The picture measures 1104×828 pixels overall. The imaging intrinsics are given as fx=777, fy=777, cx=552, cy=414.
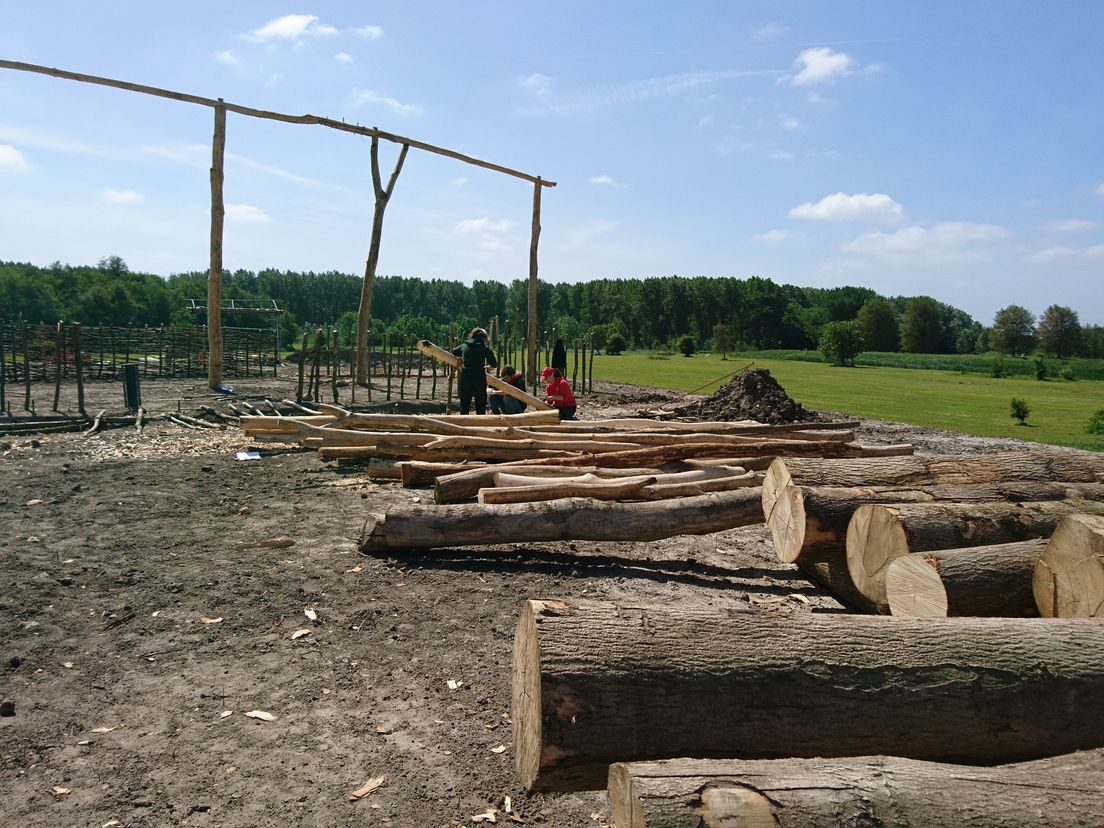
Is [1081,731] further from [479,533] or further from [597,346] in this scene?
[597,346]

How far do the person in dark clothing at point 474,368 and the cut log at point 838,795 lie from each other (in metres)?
10.1

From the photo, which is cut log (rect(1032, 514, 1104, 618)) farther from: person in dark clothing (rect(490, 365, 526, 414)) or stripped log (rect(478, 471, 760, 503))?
person in dark clothing (rect(490, 365, 526, 414))

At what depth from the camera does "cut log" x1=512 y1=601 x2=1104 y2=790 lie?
2.55 meters

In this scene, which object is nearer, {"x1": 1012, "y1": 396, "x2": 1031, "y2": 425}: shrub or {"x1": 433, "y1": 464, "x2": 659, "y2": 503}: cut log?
{"x1": 433, "y1": 464, "x2": 659, "y2": 503}: cut log

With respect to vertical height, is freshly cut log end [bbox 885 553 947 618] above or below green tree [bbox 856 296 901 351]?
below

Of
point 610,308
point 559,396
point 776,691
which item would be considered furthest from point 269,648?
point 610,308

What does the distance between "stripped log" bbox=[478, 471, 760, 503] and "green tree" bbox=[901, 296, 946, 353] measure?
253 feet

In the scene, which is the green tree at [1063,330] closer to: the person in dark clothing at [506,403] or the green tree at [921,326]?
the green tree at [921,326]

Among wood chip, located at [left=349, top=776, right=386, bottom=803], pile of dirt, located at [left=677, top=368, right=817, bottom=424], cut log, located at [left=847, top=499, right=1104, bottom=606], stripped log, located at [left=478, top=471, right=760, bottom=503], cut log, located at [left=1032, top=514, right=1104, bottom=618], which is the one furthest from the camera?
pile of dirt, located at [left=677, top=368, right=817, bottom=424]

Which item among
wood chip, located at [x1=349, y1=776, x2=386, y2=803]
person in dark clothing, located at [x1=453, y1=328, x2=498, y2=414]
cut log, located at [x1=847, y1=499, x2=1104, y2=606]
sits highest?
person in dark clothing, located at [x1=453, y1=328, x2=498, y2=414]

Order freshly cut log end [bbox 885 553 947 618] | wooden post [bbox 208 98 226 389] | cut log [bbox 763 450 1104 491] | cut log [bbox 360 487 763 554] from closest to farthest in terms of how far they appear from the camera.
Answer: freshly cut log end [bbox 885 553 947 618]
cut log [bbox 763 450 1104 491]
cut log [bbox 360 487 763 554]
wooden post [bbox 208 98 226 389]

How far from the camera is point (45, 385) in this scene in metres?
21.8

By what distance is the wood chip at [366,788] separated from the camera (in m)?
3.12

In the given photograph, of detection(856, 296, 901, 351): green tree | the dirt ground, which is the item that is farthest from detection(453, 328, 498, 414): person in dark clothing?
detection(856, 296, 901, 351): green tree
